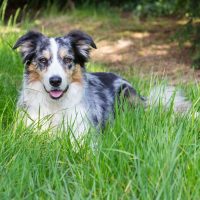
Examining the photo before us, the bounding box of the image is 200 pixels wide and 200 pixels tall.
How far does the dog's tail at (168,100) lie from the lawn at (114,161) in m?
0.14

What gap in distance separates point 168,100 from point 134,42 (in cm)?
594

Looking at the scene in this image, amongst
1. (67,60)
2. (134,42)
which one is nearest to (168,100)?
(67,60)

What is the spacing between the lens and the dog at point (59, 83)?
14.3ft

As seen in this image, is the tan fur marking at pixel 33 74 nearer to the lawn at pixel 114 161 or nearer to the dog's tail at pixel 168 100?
the lawn at pixel 114 161

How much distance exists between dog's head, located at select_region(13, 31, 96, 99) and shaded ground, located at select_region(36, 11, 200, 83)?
2621 mm

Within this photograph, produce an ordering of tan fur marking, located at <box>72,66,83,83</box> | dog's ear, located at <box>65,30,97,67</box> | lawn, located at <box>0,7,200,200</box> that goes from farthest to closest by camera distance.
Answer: dog's ear, located at <box>65,30,97,67</box> → tan fur marking, located at <box>72,66,83,83</box> → lawn, located at <box>0,7,200,200</box>

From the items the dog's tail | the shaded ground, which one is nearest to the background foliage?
the shaded ground

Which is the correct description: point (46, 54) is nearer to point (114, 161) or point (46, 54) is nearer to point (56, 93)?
point (56, 93)

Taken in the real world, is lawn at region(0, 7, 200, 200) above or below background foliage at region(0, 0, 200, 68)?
below

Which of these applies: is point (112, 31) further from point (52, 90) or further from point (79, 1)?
point (52, 90)

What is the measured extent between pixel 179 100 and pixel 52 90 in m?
1.24

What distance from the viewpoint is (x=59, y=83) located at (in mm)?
4332

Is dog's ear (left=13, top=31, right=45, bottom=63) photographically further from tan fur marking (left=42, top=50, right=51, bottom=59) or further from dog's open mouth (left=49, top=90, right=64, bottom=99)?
dog's open mouth (left=49, top=90, right=64, bottom=99)

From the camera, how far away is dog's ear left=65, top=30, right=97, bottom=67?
4670 mm
